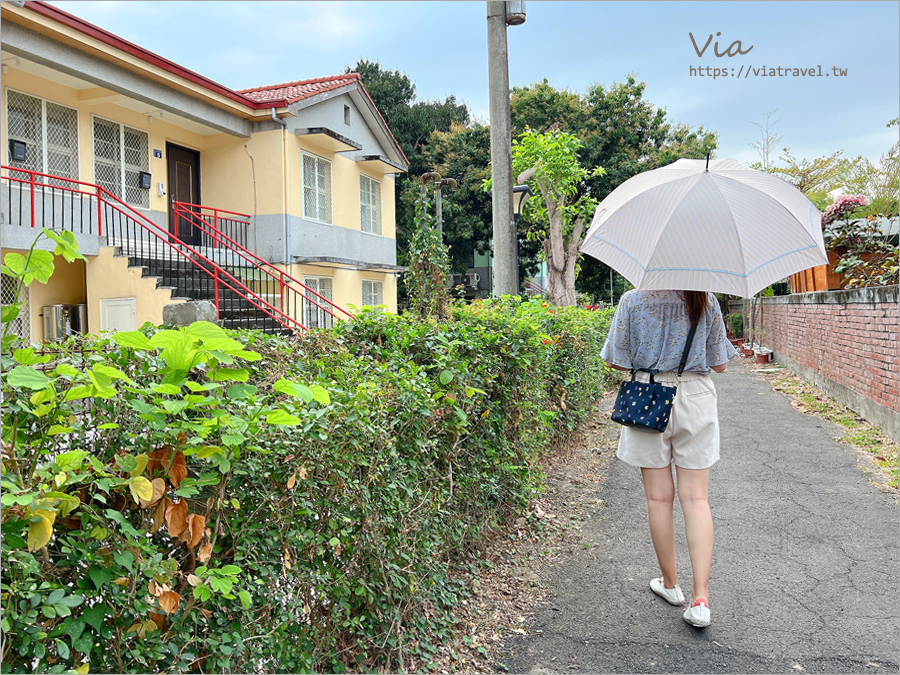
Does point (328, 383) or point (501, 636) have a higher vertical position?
point (328, 383)

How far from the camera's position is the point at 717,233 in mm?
3314

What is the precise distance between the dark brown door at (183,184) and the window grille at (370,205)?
16.9 ft

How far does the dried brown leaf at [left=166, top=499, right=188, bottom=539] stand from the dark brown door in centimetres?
1414

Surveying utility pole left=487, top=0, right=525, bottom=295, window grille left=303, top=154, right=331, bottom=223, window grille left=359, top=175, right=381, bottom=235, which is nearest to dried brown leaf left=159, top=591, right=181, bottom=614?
utility pole left=487, top=0, right=525, bottom=295

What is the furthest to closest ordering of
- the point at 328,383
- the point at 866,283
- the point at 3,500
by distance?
the point at 866,283 → the point at 328,383 → the point at 3,500

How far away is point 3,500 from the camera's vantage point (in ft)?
4.64

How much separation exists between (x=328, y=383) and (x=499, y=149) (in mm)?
6259

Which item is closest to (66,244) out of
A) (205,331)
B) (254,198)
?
(205,331)

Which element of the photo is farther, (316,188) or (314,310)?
(316,188)

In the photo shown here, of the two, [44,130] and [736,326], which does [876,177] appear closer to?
[736,326]

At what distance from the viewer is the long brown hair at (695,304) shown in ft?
11.2

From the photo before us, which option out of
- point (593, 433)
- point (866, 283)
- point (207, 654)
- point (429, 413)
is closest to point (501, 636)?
point (429, 413)

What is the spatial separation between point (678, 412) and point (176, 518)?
2.52 metres

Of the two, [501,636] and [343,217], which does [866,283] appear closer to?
[501,636]
